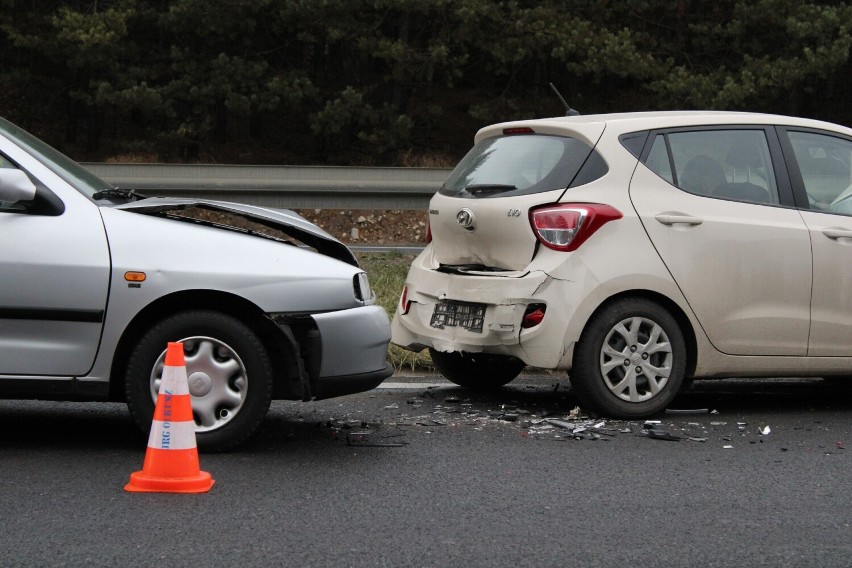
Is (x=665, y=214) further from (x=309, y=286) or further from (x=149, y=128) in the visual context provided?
(x=149, y=128)

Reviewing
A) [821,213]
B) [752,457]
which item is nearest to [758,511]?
[752,457]

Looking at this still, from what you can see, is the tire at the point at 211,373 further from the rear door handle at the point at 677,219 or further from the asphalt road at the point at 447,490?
the rear door handle at the point at 677,219

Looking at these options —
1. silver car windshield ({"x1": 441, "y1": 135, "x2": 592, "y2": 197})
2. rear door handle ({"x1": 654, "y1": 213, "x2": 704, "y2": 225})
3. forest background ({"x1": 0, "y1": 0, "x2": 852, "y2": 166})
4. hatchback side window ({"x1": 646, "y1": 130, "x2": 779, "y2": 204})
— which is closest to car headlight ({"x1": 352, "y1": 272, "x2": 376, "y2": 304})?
silver car windshield ({"x1": 441, "y1": 135, "x2": 592, "y2": 197})

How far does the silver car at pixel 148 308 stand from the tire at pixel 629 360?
4.88 ft

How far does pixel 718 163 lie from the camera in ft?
24.3

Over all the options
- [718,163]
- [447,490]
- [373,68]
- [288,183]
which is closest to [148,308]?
[447,490]

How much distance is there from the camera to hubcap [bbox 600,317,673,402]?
22.9ft

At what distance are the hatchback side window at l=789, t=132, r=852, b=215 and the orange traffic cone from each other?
4.07 metres

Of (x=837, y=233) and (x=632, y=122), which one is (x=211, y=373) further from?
(x=837, y=233)

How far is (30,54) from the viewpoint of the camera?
3925 centimetres

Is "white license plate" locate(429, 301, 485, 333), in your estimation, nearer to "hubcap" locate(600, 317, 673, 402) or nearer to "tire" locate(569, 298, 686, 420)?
"tire" locate(569, 298, 686, 420)

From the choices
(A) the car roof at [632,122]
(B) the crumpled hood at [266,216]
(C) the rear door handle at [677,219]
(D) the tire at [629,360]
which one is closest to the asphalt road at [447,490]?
(D) the tire at [629,360]

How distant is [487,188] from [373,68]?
32848 millimetres

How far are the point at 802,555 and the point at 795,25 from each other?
29.9 m
